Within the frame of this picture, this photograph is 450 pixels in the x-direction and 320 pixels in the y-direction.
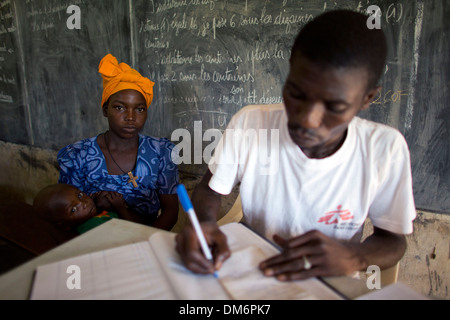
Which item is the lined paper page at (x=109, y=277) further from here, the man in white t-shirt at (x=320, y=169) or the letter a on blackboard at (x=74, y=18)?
the letter a on blackboard at (x=74, y=18)

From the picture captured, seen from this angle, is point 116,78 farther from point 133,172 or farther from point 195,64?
point 195,64

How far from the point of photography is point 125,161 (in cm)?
187

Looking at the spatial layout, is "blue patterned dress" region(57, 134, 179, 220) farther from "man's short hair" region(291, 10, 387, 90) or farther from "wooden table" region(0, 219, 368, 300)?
"man's short hair" region(291, 10, 387, 90)

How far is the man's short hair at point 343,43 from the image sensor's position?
0.77 meters

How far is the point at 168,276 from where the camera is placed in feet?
2.29

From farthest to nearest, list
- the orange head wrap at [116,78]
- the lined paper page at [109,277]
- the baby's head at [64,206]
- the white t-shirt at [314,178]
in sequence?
the orange head wrap at [116,78] < the baby's head at [64,206] < the white t-shirt at [314,178] < the lined paper page at [109,277]

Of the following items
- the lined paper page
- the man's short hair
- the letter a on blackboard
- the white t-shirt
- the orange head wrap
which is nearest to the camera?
the lined paper page

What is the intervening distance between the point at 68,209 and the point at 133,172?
0.42 m

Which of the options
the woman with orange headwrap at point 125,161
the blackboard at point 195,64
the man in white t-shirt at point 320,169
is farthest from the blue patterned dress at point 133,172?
the man in white t-shirt at point 320,169

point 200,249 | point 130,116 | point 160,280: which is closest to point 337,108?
point 200,249

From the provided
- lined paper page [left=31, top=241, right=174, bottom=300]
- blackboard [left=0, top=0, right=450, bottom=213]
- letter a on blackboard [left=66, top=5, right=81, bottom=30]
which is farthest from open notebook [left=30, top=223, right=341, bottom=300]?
letter a on blackboard [left=66, top=5, right=81, bottom=30]

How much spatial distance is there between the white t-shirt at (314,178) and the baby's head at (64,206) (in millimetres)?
845

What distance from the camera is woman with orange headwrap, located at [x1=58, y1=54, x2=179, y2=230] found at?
5.87ft

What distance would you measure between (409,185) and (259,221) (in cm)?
54
